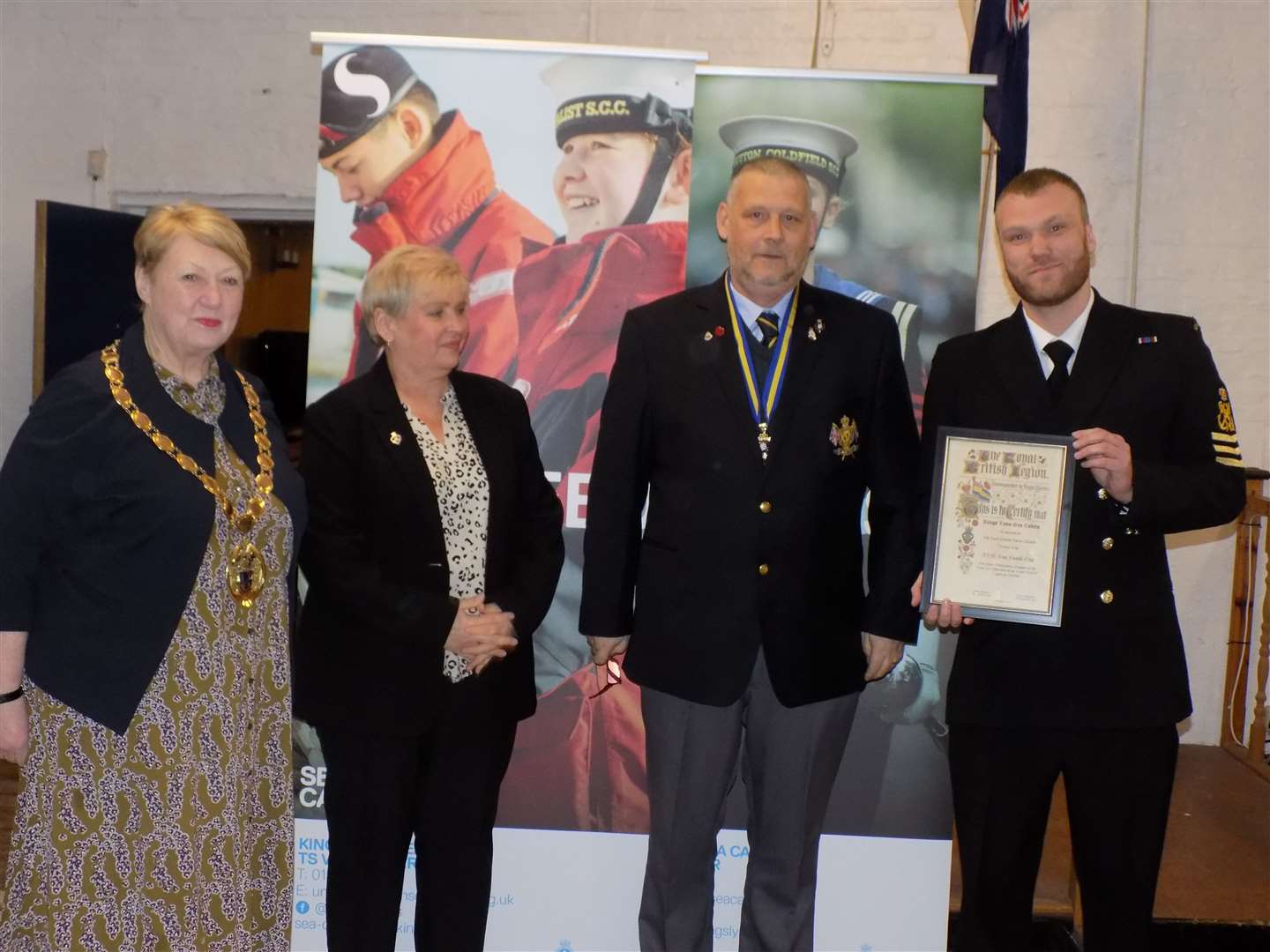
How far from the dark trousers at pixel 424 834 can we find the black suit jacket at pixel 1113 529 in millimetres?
1020

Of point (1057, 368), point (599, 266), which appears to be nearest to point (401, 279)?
point (599, 266)

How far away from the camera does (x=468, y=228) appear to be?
312 centimetres

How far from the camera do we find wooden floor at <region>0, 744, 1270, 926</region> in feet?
11.7

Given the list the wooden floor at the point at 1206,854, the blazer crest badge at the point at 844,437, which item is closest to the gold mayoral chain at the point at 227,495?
the blazer crest badge at the point at 844,437

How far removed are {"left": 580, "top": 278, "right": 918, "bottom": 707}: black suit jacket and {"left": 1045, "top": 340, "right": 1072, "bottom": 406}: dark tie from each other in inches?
12.9

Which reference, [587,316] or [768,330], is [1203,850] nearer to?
[768,330]

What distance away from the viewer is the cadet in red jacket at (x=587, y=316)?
121 inches

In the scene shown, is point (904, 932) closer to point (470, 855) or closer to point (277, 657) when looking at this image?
point (470, 855)

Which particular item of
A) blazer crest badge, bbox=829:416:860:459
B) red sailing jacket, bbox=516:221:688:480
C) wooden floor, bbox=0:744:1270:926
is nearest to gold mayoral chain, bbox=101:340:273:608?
red sailing jacket, bbox=516:221:688:480

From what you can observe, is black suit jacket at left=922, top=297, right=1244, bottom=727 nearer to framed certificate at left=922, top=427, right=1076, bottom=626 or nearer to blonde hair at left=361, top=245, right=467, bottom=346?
framed certificate at left=922, top=427, right=1076, bottom=626

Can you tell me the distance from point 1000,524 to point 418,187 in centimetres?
168

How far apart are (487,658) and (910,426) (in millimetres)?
1060

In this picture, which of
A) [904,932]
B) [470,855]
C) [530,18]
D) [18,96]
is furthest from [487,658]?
[18,96]

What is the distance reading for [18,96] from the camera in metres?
5.73
